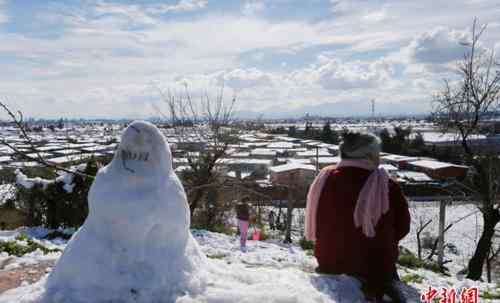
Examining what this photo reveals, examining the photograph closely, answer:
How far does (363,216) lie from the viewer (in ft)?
12.3

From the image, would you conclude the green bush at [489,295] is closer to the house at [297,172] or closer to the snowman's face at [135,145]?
the snowman's face at [135,145]

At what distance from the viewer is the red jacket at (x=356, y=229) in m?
3.82

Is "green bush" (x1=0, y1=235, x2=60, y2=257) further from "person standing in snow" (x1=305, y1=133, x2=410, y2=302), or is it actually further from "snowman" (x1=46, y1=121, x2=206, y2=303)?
"person standing in snow" (x1=305, y1=133, x2=410, y2=302)

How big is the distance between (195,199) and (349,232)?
764 cm

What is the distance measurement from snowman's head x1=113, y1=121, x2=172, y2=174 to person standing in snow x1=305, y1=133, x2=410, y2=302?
5.47 ft

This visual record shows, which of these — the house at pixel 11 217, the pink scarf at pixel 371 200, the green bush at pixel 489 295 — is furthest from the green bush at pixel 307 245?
the house at pixel 11 217

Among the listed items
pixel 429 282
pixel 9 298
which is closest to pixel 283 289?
pixel 9 298

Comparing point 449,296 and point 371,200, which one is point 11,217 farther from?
point 449,296

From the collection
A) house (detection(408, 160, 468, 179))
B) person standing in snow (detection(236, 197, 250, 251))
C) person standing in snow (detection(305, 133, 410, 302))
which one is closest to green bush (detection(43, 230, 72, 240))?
person standing in snow (detection(236, 197, 250, 251))

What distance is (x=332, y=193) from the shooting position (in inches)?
154

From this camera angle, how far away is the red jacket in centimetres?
→ 382

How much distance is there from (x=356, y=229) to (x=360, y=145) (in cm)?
83

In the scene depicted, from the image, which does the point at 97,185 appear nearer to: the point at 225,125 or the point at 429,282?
the point at 429,282

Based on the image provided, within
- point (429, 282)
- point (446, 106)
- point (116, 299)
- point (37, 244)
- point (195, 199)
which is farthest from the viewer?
point (195, 199)
